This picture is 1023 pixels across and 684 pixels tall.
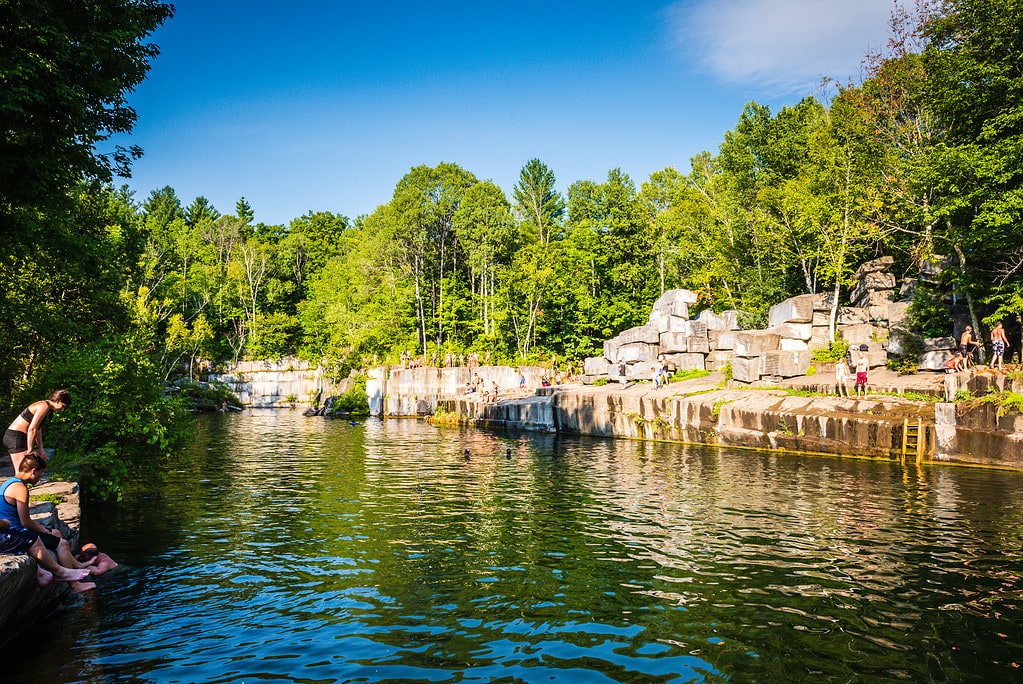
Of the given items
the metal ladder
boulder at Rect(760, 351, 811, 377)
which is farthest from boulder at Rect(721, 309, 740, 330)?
the metal ladder

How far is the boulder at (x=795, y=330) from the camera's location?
3697 cm

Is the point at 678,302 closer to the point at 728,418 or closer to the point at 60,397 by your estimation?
the point at 728,418

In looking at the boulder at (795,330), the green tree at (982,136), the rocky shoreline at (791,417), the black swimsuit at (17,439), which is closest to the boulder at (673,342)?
the rocky shoreline at (791,417)

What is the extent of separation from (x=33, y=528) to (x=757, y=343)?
1323 inches

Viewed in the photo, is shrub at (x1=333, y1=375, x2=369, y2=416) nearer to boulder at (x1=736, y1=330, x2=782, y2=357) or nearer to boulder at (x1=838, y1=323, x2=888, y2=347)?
boulder at (x1=736, y1=330, x2=782, y2=357)

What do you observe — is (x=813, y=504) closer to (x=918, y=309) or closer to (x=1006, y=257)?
(x=1006, y=257)

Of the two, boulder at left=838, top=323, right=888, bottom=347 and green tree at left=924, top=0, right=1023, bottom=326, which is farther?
boulder at left=838, top=323, right=888, bottom=347

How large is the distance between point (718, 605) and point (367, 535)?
7.33m

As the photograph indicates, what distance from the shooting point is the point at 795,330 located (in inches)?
1462

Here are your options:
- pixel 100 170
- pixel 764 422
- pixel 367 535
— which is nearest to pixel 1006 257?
pixel 764 422

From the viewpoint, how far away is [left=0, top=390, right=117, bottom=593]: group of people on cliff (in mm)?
8047

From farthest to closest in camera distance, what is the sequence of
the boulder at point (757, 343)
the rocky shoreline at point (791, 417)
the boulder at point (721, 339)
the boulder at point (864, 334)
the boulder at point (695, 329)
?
the boulder at point (695, 329), the boulder at point (721, 339), the boulder at point (757, 343), the boulder at point (864, 334), the rocky shoreline at point (791, 417)

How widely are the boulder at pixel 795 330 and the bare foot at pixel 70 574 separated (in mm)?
35333

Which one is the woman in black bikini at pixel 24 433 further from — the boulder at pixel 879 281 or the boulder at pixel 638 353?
the boulder at pixel 879 281
